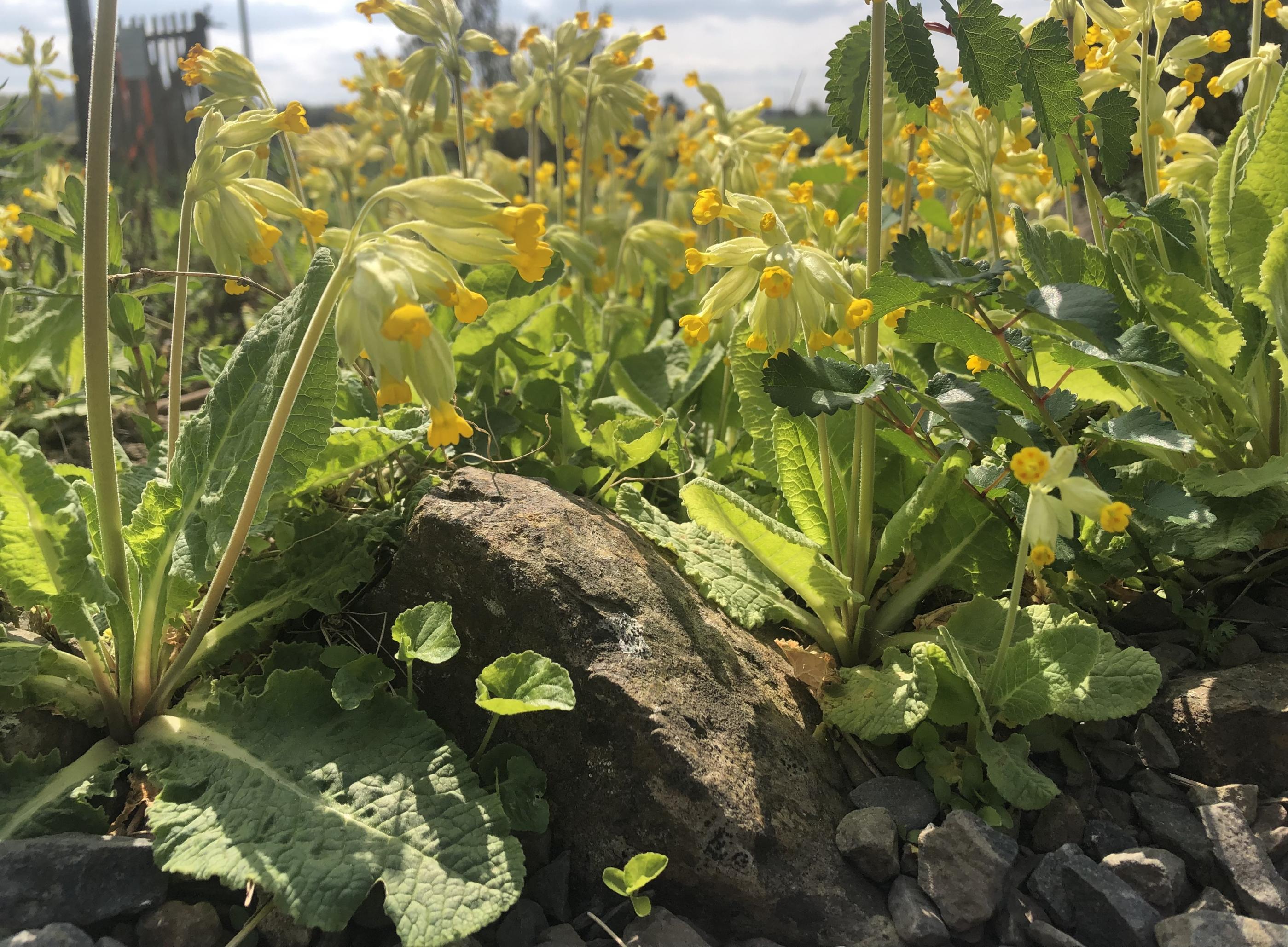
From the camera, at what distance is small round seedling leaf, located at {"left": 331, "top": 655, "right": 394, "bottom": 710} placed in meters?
1.73

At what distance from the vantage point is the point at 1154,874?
1586 millimetres

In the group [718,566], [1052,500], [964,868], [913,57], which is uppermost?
[913,57]

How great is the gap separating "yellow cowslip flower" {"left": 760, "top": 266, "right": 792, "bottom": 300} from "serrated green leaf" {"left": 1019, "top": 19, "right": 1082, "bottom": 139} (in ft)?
1.96

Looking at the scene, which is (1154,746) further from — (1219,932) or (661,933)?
Result: (661,933)

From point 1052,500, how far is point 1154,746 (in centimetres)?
64

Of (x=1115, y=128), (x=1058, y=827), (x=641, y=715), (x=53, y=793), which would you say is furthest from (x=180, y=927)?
(x=1115, y=128)

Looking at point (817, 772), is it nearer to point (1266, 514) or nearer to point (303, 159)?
point (1266, 514)

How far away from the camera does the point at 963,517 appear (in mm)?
2092

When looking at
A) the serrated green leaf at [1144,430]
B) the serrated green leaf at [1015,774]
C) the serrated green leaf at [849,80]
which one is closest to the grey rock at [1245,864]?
the serrated green leaf at [1015,774]

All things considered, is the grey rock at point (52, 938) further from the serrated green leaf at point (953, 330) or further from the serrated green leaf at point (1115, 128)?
the serrated green leaf at point (1115, 128)

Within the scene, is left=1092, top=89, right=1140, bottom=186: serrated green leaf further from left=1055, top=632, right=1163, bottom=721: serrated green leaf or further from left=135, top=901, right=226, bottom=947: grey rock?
left=135, top=901, right=226, bottom=947: grey rock

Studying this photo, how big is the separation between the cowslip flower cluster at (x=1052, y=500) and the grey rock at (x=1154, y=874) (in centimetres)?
53

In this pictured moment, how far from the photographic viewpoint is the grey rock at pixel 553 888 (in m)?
1.64

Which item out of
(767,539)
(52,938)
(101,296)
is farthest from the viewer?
(767,539)
